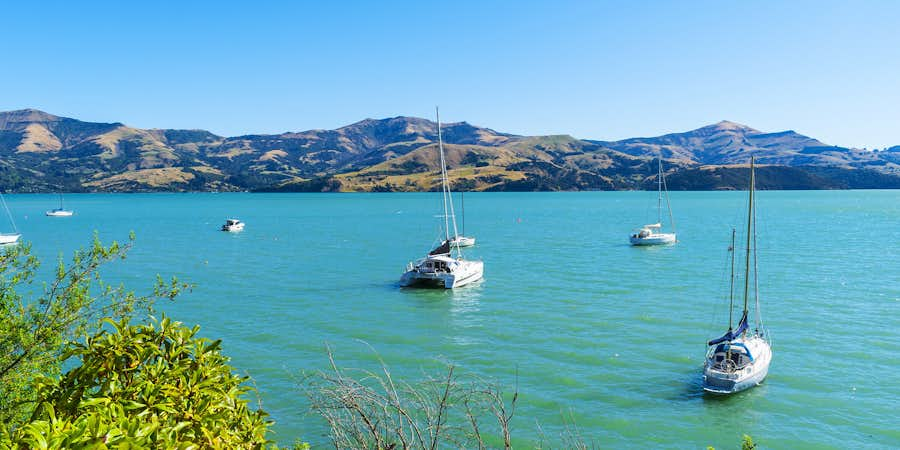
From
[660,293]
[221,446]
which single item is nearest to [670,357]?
[660,293]

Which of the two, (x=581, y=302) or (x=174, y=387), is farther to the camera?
(x=581, y=302)

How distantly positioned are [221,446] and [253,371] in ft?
93.8

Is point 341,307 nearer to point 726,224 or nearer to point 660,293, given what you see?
point 660,293

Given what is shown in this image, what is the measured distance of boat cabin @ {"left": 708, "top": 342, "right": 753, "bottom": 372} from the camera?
104 ft

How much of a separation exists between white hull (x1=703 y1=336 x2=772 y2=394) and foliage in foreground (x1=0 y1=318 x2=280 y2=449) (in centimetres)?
2623

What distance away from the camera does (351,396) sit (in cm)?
1127

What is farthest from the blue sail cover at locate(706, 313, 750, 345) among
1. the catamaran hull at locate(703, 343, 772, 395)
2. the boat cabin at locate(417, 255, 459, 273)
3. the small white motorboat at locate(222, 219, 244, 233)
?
the small white motorboat at locate(222, 219, 244, 233)

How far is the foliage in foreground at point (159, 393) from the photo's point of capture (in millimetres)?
8477

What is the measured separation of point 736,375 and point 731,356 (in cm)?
170

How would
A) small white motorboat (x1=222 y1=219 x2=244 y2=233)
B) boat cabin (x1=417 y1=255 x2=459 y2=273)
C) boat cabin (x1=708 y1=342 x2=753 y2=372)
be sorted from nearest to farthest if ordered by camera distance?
boat cabin (x1=708 y1=342 x2=753 y2=372)
boat cabin (x1=417 y1=255 x2=459 y2=273)
small white motorboat (x1=222 y1=219 x2=244 y2=233)

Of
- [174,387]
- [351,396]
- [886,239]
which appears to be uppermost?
[174,387]

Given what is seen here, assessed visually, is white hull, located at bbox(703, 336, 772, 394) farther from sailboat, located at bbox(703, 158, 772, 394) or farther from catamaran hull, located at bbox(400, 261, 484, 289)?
catamaran hull, located at bbox(400, 261, 484, 289)

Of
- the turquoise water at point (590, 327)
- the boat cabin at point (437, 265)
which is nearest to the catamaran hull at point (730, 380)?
the turquoise water at point (590, 327)

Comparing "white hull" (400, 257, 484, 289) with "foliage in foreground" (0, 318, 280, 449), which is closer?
"foliage in foreground" (0, 318, 280, 449)
